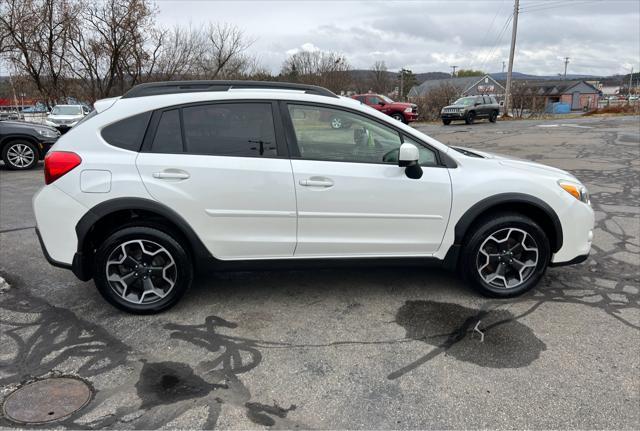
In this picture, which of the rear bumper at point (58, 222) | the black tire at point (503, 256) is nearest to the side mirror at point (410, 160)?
the black tire at point (503, 256)

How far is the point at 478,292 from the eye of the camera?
13.0ft

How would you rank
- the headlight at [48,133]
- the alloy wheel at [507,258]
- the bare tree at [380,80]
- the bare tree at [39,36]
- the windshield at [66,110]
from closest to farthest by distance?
the alloy wheel at [507,258]
the headlight at [48,133]
the windshield at [66,110]
the bare tree at [39,36]
the bare tree at [380,80]

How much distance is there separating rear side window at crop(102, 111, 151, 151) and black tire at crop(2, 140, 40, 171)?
30.1ft

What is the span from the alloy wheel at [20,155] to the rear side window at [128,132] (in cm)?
921

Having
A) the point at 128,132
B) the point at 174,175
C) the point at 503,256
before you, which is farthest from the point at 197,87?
the point at 503,256

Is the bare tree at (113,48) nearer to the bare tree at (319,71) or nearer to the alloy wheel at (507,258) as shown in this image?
the bare tree at (319,71)

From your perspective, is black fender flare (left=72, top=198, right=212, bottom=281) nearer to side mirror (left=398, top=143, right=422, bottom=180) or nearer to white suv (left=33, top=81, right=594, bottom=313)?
white suv (left=33, top=81, right=594, bottom=313)

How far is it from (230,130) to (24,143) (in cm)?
974

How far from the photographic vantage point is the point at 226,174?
3455mm

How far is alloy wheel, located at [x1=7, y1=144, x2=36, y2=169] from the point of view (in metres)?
10.9

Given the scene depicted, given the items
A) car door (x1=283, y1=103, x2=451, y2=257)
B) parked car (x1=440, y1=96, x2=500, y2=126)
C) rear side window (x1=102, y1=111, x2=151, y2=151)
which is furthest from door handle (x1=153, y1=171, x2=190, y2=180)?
parked car (x1=440, y1=96, x2=500, y2=126)

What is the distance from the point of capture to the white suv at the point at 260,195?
136 inches

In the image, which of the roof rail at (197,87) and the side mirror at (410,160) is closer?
the side mirror at (410,160)

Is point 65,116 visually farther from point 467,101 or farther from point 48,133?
point 467,101
